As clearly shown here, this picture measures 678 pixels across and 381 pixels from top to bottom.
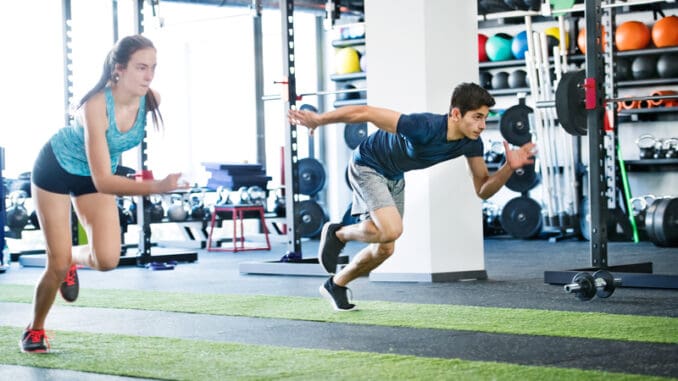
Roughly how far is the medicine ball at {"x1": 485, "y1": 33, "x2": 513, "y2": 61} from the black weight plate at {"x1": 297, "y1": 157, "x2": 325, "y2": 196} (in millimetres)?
2208

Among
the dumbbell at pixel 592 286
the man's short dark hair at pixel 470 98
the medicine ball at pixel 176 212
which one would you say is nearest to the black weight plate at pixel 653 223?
the dumbbell at pixel 592 286

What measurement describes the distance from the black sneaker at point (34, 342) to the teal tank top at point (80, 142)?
60cm

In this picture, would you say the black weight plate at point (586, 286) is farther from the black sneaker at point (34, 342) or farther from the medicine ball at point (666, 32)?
the medicine ball at point (666, 32)

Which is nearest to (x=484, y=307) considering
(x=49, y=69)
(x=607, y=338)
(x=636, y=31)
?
(x=607, y=338)

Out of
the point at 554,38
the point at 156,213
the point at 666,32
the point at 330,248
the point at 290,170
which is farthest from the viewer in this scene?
the point at 554,38

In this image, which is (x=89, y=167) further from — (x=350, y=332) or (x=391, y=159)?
(x=391, y=159)

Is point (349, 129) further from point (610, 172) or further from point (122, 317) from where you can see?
point (122, 317)

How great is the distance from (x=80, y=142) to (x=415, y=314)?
Answer: 168 centimetres

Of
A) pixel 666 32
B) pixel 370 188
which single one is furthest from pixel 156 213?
pixel 370 188

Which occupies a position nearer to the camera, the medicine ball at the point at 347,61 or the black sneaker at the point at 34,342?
the black sneaker at the point at 34,342

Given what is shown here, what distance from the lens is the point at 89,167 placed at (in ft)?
10.7

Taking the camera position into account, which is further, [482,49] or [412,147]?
[482,49]

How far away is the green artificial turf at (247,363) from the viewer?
2744mm

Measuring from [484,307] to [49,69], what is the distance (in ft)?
21.2
